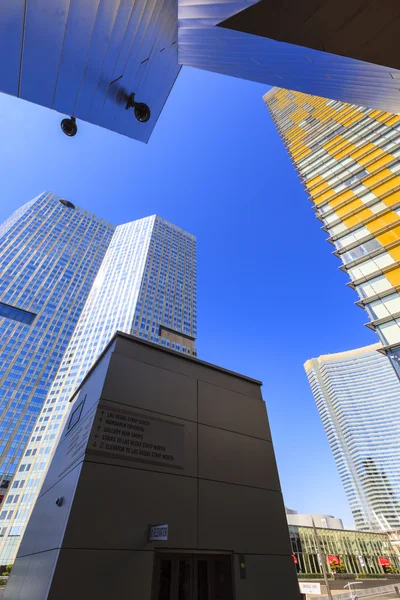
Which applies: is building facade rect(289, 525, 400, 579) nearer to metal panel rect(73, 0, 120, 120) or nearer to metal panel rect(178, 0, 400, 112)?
metal panel rect(178, 0, 400, 112)

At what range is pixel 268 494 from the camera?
754 cm

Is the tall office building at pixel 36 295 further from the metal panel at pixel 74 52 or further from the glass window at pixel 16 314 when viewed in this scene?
the metal panel at pixel 74 52

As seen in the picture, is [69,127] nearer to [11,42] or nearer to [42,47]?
[42,47]

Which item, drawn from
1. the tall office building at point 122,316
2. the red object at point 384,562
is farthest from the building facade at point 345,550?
the tall office building at point 122,316

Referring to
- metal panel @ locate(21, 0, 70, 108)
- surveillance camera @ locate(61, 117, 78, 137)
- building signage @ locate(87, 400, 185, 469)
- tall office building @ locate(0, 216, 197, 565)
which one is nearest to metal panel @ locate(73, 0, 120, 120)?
surveillance camera @ locate(61, 117, 78, 137)

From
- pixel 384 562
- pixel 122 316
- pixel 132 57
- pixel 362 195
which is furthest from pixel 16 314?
pixel 384 562

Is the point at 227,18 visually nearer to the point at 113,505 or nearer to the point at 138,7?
the point at 138,7

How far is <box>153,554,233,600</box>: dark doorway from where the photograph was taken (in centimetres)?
542

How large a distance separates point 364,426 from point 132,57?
544ft

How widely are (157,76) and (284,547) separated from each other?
1405 centimetres

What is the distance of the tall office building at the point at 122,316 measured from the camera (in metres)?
72.9

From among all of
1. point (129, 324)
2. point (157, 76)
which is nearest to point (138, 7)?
point (157, 76)

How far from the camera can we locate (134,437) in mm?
6301

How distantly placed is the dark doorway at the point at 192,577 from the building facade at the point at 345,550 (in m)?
52.2
